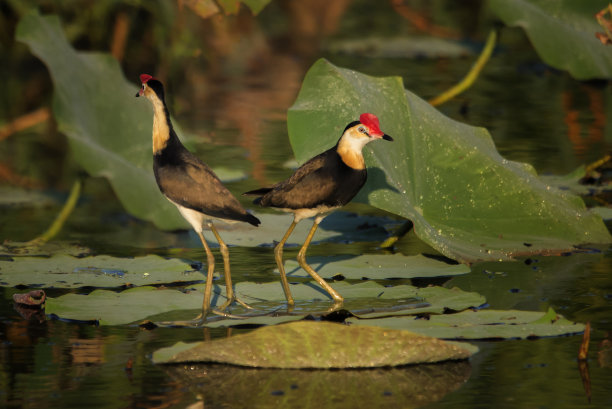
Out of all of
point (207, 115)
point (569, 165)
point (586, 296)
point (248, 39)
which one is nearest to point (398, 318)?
point (586, 296)

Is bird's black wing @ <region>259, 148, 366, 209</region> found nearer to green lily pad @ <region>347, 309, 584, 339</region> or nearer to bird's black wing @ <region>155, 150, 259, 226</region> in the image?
bird's black wing @ <region>155, 150, 259, 226</region>

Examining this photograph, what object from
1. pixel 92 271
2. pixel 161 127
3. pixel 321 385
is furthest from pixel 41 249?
pixel 321 385

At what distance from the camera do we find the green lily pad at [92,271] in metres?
5.45

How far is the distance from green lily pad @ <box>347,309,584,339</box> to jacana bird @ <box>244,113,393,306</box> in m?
0.59

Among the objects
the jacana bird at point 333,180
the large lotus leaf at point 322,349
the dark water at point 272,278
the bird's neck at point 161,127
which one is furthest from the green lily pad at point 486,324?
the bird's neck at point 161,127

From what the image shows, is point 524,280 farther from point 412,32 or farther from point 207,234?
point 412,32

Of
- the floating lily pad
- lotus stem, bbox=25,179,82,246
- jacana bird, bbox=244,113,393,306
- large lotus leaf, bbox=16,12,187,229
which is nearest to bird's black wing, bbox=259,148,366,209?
jacana bird, bbox=244,113,393,306

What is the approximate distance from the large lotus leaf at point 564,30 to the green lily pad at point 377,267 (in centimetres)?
213

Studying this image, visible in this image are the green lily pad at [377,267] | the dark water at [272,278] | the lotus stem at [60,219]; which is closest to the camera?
the dark water at [272,278]

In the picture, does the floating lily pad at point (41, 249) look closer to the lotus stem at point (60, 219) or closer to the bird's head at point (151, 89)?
the lotus stem at point (60, 219)

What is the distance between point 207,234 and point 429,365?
8.33 ft

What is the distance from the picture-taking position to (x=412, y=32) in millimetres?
19250

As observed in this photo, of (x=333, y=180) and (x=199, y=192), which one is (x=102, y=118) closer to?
(x=199, y=192)

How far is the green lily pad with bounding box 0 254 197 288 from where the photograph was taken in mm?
5449
